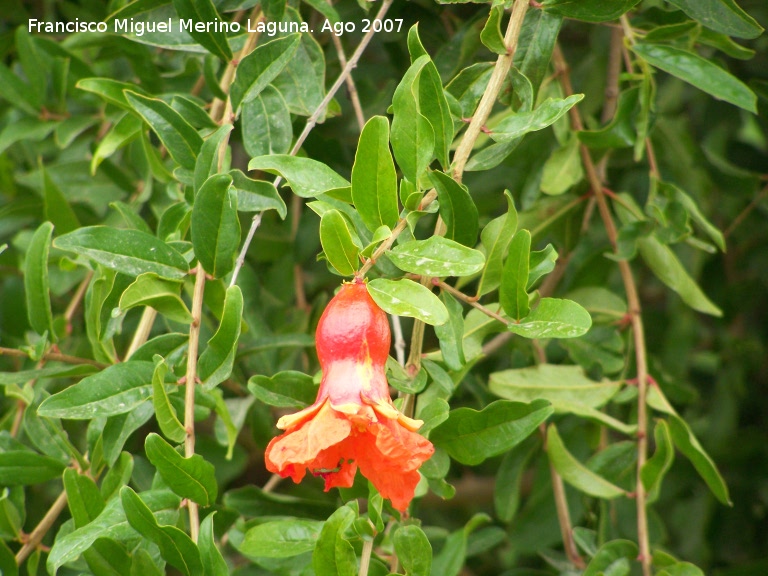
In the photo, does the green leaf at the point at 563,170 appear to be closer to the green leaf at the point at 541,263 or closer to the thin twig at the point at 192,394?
the green leaf at the point at 541,263

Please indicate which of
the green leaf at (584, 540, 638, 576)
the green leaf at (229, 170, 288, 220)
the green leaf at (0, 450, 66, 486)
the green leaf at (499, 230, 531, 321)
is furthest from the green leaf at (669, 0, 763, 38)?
the green leaf at (0, 450, 66, 486)

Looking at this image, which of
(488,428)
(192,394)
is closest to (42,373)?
(192,394)

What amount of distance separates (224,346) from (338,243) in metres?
0.15

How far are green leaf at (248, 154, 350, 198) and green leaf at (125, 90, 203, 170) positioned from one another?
0.43 ft

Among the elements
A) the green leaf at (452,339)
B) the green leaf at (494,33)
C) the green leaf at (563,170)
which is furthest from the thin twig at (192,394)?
the green leaf at (563,170)

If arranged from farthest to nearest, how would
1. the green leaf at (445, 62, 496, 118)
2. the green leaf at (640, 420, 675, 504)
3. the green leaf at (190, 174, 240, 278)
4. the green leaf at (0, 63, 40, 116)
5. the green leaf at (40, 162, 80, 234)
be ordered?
the green leaf at (0, 63, 40, 116), the green leaf at (40, 162, 80, 234), the green leaf at (640, 420, 675, 504), the green leaf at (445, 62, 496, 118), the green leaf at (190, 174, 240, 278)

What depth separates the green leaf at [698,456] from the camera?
36.3 inches

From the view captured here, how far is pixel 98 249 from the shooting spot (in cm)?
72

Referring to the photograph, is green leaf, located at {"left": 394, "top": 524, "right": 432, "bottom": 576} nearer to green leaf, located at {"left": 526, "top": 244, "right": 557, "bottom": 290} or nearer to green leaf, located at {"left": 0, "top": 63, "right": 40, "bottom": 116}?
green leaf, located at {"left": 526, "top": 244, "right": 557, "bottom": 290}

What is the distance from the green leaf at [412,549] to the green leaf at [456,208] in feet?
0.78

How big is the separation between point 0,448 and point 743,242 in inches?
47.9

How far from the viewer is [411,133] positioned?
653 millimetres

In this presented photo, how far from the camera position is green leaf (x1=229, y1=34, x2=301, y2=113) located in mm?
768

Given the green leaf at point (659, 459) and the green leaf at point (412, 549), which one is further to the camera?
the green leaf at point (659, 459)
